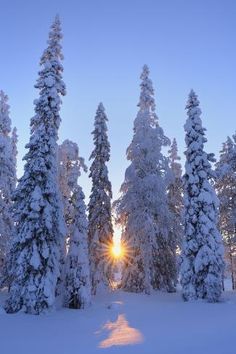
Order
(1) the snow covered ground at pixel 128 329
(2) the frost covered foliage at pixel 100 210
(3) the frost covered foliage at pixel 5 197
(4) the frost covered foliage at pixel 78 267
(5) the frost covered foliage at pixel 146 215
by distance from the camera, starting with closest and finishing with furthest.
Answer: (1) the snow covered ground at pixel 128 329, (4) the frost covered foliage at pixel 78 267, (3) the frost covered foliage at pixel 5 197, (5) the frost covered foliage at pixel 146 215, (2) the frost covered foliage at pixel 100 210

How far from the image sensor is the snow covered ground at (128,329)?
12.9 meters

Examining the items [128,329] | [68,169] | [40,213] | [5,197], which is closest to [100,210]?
[68,169]

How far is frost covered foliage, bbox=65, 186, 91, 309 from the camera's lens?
25.3 meters

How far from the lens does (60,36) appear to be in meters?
28.3

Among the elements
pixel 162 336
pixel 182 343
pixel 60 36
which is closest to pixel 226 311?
pixel 162 336

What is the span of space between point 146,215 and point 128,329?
15311 millimetres

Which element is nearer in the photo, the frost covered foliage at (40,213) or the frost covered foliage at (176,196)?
the frost covered foliage at (40,213)

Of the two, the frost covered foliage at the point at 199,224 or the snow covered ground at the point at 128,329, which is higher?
the frost covered foliage at the point at 199,224

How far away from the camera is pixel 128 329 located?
1739cm

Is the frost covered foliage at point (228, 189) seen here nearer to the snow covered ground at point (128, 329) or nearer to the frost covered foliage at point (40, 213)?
the snow covered ground at point (128, 329)

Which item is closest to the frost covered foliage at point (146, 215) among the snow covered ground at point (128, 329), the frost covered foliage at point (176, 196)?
the frost covered foliage at point (176, 196)

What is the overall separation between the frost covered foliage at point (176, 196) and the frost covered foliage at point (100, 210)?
5.94m

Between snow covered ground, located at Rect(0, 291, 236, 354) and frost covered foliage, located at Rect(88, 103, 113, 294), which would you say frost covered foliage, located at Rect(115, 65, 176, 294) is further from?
snow covered ground, located at Rect(0, 291, 236, 354)

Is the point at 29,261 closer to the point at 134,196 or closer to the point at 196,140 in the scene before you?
the point at 134,196
